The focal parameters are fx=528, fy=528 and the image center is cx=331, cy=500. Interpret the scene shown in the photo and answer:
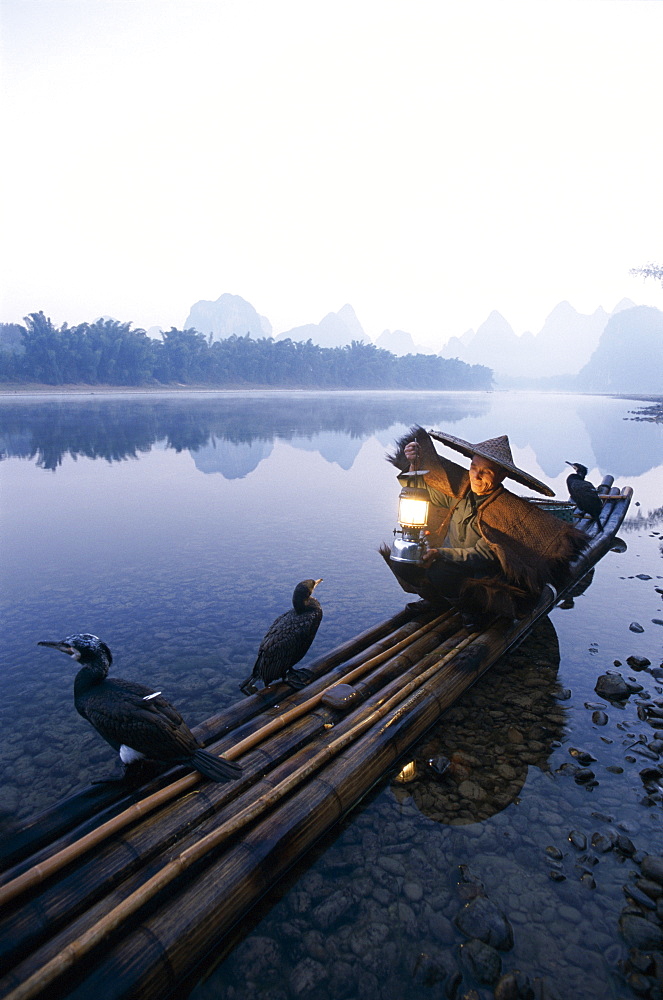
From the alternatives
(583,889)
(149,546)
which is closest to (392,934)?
(583,889)

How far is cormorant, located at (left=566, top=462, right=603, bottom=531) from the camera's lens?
503 inches

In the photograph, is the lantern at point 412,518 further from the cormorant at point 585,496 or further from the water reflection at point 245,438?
the water reflection at point 245,438

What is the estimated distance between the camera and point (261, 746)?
4180 millimetres

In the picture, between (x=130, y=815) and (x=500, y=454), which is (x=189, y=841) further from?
(x=500, y=454)

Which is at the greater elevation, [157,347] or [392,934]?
[157,347]

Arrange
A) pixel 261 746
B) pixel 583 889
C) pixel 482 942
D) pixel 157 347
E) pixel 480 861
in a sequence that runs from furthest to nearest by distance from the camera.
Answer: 1. pixel 157 347
2. pixel 261 746
3. pixel 480 861
4. pixel 583 889
5. pixel 482 942

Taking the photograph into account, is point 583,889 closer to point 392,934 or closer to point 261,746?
point 392,934

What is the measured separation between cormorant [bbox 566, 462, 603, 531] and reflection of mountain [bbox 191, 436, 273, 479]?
12.8 m

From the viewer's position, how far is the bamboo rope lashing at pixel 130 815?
9.45ft

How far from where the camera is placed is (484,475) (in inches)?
249

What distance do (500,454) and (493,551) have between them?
116 cm

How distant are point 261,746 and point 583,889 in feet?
8.08

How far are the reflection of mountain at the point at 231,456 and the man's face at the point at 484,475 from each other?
15956 mm

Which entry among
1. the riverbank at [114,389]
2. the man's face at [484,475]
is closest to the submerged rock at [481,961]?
the man's face at [484,475]
